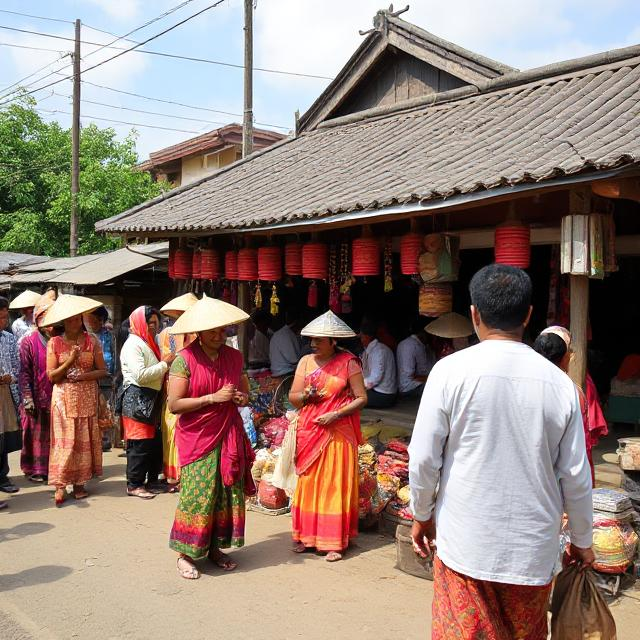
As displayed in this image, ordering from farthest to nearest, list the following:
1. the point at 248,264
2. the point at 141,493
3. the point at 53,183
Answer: the point at 53,183 → the point at 248,264 → the point at 141,493

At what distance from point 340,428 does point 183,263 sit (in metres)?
5.05

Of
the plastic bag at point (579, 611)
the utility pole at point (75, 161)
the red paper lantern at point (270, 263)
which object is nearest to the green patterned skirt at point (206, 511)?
the plastic bag at point (579, 611)

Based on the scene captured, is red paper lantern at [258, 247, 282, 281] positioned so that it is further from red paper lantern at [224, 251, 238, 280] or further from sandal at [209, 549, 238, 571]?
sandal at [209, 549, 238, 571]

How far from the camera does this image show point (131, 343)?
22.4 ft

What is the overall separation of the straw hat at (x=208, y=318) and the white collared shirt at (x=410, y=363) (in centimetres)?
420

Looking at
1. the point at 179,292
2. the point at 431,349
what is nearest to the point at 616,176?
Result: the point at 431,349

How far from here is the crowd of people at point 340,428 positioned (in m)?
2.55

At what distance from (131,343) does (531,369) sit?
16.4 ft

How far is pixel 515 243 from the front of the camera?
5.63m

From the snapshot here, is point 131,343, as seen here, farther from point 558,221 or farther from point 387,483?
point 558,221

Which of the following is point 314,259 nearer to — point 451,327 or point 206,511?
point 451,327

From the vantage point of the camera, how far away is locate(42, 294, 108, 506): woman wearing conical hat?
22.0 ft

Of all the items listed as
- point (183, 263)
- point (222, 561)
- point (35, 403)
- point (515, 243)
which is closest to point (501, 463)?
point (222, 561)

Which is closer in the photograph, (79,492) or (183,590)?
(183,590)
